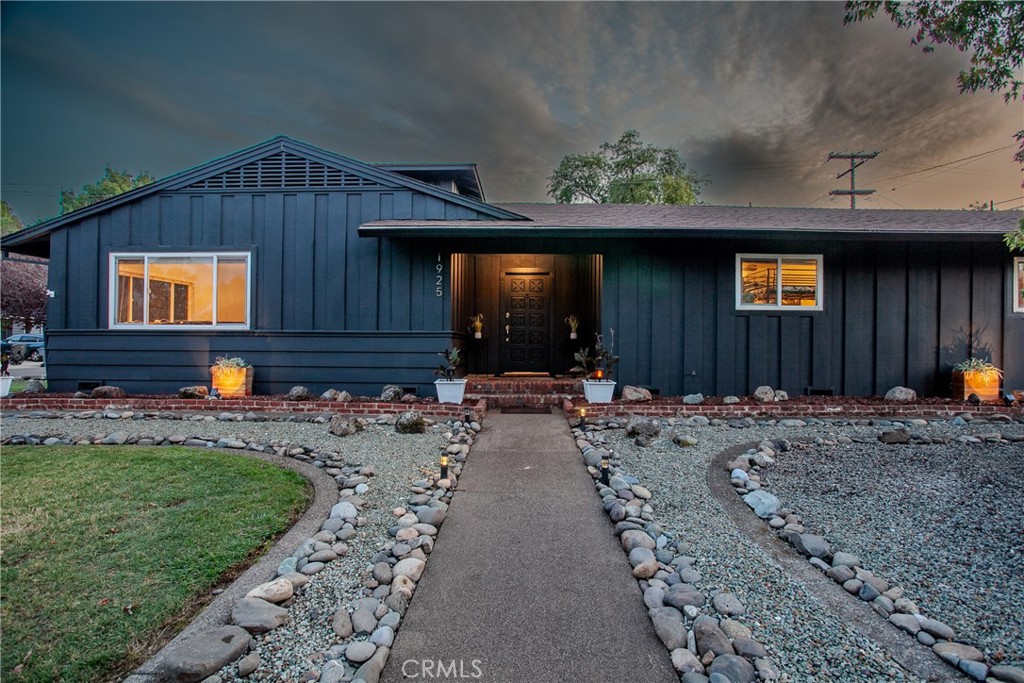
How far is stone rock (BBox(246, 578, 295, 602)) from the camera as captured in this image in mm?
2186

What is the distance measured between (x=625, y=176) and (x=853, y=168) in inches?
381

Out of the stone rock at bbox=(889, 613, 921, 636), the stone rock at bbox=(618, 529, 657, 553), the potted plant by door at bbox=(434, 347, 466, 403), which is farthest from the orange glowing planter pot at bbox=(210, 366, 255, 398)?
the stone rock at bbox=(889, 613, 921, 636)

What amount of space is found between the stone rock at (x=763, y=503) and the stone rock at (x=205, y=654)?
10.4ft

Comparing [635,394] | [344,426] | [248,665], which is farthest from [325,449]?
[635,394]

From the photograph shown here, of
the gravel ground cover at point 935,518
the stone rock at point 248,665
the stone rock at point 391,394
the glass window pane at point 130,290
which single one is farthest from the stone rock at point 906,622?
the glass window pane at point 130,290

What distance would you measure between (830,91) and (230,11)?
1531 centimetres

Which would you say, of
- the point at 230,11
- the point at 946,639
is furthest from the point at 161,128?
the point at 946,639

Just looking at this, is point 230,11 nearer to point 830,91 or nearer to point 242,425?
point 242,425

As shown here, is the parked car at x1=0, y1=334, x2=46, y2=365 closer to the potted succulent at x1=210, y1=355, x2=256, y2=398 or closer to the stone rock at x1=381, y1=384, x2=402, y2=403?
the potted succulent at x1=210, y1=355, x2=256, y2=398

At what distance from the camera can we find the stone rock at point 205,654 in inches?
66.9

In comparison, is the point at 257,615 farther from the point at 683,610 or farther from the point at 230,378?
the point at 230,378

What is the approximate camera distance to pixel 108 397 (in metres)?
6.79

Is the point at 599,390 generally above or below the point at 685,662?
above

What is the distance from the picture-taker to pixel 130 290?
294 inches
